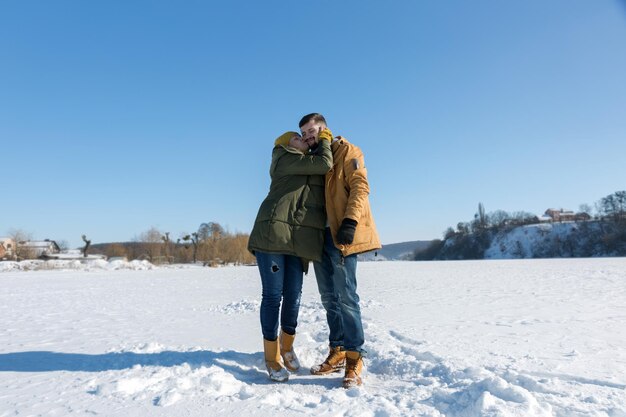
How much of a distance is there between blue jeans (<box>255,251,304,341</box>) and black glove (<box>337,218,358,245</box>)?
433 mm

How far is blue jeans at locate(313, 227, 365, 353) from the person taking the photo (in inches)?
104

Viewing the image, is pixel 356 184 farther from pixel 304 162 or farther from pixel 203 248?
pixel 203 248

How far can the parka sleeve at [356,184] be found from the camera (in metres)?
2.59

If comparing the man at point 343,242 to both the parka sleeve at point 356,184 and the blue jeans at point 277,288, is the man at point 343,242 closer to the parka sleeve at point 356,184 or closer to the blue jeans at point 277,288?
the parka sleeve at point 356,184

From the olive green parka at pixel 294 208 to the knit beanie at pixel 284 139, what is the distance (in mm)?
44

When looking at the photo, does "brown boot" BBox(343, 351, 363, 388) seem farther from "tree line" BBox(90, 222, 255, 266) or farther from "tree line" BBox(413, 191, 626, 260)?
"tree line" BBox(413, 191, 626, 260)

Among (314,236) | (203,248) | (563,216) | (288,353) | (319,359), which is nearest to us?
(314,236)

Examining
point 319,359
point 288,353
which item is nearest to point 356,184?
point 288,353

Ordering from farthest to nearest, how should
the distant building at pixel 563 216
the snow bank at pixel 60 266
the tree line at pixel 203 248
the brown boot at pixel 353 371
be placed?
the distant building at pixel 563 216 < the tree line at pixel 203 248 < the snow bank at pixel 60 266 < the brown boot at pixel 353 371

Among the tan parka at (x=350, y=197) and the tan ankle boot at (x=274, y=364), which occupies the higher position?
the tan parka at (x=350, y=197)

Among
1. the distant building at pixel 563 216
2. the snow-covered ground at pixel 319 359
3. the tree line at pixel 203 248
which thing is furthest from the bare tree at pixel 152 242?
the distant building at pixel 563 216

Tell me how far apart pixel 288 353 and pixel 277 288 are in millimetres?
509

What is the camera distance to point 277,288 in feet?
9.02

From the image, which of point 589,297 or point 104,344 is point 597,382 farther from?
point 589,297
